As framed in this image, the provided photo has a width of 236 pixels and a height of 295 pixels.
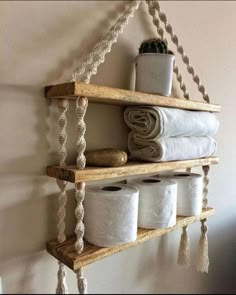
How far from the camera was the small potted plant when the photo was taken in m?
0.57

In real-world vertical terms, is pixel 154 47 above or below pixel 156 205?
above

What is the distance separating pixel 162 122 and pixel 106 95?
0.47 ft

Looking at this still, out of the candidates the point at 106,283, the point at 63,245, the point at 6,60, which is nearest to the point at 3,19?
the point at 6,60

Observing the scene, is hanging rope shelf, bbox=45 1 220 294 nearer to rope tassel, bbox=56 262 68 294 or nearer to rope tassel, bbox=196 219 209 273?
rope tassel, bbox=56 262 68 294

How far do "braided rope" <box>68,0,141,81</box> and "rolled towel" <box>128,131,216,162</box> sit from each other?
7.4 inches

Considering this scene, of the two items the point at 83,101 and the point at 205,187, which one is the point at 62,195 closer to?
the point at 83,101

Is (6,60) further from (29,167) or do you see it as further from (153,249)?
(153,249)

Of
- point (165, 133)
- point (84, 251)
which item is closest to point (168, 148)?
point (165, 133)

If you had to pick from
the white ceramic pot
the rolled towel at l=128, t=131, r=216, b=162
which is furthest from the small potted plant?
the rolled towel at l=128, t=131, r=216, b=162

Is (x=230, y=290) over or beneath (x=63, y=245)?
beneath

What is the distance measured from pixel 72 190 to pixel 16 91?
0.74 ft

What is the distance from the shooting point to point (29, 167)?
19.9 inches

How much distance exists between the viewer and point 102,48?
54cm

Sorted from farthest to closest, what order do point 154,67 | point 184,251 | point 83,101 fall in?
point 184,251
point 154,67
point 83,101
